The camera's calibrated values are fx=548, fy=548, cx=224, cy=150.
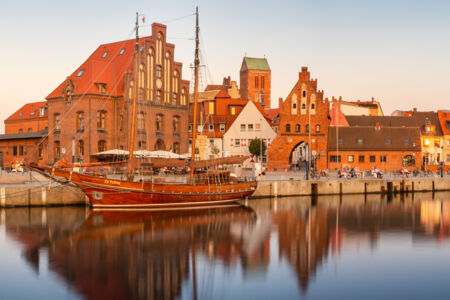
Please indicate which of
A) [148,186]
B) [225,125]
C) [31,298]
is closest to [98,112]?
[148,186]

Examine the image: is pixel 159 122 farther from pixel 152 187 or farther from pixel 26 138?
pixel 152 187

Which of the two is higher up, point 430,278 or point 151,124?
point 151,124

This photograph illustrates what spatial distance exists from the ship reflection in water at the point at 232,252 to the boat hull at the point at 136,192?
1.13 m

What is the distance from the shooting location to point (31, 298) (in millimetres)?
20859

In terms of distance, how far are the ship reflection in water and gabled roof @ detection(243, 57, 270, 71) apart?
108 meters

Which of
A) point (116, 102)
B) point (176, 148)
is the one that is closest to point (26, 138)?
point (116, 102)

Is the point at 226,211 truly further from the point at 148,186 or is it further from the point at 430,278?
the point at 430,278

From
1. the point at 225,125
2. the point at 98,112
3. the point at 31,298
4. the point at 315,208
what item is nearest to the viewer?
the point at 31,298

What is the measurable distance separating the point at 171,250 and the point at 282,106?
48.0 meters

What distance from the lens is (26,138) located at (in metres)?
69.4

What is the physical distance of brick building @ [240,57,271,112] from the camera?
486ft

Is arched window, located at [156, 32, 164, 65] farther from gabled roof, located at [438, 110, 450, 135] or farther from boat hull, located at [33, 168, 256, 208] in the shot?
gabled roof, located at [438, 110, 450, 135]

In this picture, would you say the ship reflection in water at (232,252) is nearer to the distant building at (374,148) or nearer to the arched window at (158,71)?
the arched window at (158,71)

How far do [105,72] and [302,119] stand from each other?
26885mm
